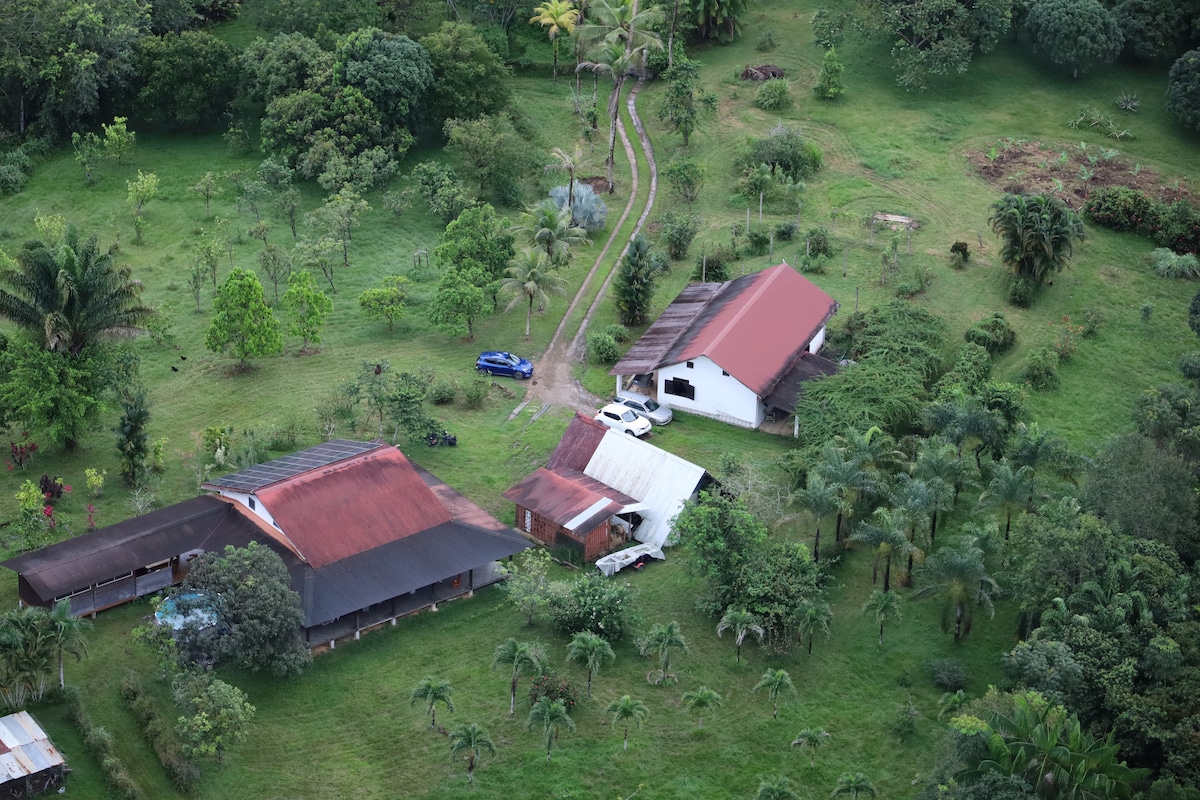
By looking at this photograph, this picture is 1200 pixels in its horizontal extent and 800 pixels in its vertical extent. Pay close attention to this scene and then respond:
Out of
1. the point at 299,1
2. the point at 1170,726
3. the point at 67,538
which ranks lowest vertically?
the point at 67,538

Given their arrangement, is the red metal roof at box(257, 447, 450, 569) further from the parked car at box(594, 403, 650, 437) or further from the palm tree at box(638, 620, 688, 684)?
the parked car at box(594, 403, 650, 437)

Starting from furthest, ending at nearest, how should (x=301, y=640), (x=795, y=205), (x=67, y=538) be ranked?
1. (x=795, y=205)
2. (x=67, y=538)
3. (x=301, y=640)

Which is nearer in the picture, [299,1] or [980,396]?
[980,396]

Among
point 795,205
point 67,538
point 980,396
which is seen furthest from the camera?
point 795,205

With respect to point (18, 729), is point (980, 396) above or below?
above

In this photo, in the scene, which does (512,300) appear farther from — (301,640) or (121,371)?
(301,640)

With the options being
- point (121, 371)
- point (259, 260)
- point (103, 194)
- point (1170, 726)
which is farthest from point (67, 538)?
point (1170, 726)

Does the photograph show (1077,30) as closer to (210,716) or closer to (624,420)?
(624,420)
